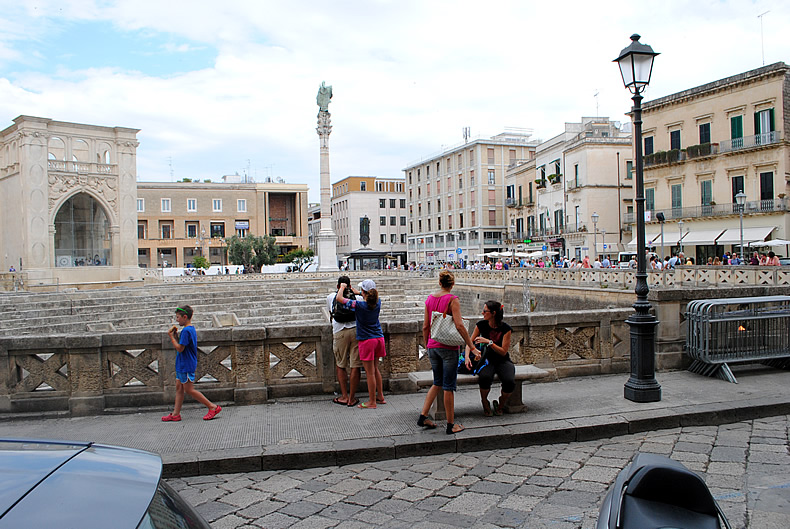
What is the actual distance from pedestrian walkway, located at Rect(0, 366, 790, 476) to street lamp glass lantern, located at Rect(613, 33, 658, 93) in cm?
412

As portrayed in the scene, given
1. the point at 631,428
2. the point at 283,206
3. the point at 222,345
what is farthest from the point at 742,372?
the point at 283,206

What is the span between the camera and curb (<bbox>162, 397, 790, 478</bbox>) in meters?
5.72

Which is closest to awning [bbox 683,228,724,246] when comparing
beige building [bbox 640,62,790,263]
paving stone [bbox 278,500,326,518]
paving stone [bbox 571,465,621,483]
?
beige building [bbox 640,62,790,263]

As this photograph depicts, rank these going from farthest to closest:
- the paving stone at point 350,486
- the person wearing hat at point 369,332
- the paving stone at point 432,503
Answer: the person wearing hat at point 369,332 < the paving stone at point 350,486 < the paving stone at point 432,503

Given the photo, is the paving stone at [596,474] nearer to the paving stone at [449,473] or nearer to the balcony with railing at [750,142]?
the paving stone at [449,473]

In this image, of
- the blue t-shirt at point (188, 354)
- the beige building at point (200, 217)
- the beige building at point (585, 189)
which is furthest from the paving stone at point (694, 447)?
the beige building at point (200, 217)

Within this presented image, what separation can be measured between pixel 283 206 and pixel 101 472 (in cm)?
8706

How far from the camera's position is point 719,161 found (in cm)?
3981

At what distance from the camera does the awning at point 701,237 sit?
39.7 m

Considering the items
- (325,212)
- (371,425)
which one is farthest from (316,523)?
(325,212)

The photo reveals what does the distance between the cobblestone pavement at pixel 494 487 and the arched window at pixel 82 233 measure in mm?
44136

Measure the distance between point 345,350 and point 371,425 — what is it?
4.06ft

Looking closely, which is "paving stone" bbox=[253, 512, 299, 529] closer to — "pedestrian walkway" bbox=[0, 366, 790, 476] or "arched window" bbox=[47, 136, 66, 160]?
"pedestrian walkway" bbox=[0, 366, 790, 476]

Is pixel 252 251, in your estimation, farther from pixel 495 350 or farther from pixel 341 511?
pixel 341 511
